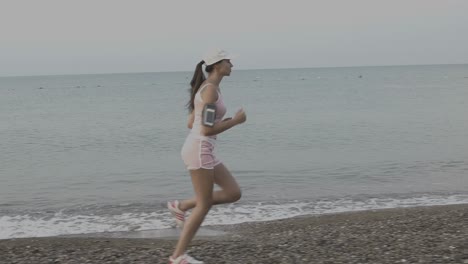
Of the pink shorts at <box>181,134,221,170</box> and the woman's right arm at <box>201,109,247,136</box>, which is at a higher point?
the woman's right arm at <box>201,109,247,136</box>

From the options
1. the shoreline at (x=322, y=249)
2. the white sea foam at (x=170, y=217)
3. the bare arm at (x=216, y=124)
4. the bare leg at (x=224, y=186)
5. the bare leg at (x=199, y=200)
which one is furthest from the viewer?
the white sea foam at (x=170, y=217)

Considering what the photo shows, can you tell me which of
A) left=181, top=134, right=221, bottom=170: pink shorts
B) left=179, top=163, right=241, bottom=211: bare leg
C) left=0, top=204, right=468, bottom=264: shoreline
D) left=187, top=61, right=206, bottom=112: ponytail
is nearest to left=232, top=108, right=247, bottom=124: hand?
left=181, top=134, right=221, bottom=170: pink shorts

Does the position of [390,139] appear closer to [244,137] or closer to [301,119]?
[244,137]

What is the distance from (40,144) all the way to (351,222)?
2449cm

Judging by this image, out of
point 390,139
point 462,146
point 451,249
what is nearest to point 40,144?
point 390,139

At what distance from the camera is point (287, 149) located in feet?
86.2

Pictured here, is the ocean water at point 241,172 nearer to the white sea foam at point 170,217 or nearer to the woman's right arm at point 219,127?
the white sea foam at point 170,217

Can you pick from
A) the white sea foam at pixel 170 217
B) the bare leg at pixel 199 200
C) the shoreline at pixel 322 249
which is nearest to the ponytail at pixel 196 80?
the bare leg at pixel 199 200

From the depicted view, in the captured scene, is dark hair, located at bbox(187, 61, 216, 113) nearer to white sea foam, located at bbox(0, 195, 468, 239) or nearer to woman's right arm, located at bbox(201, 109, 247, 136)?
woman's right arm, located at bbox(201, 109, 247, 136)

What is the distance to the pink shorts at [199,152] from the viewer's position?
5398mm

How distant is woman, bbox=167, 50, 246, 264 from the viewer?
5328 mm

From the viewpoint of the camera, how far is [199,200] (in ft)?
18.6

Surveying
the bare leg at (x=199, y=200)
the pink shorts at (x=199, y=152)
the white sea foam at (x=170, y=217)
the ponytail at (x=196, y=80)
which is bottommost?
the white sea foam at (x=170, y=217)

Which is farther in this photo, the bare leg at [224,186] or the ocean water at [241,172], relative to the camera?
the ocean water at [241,172]
